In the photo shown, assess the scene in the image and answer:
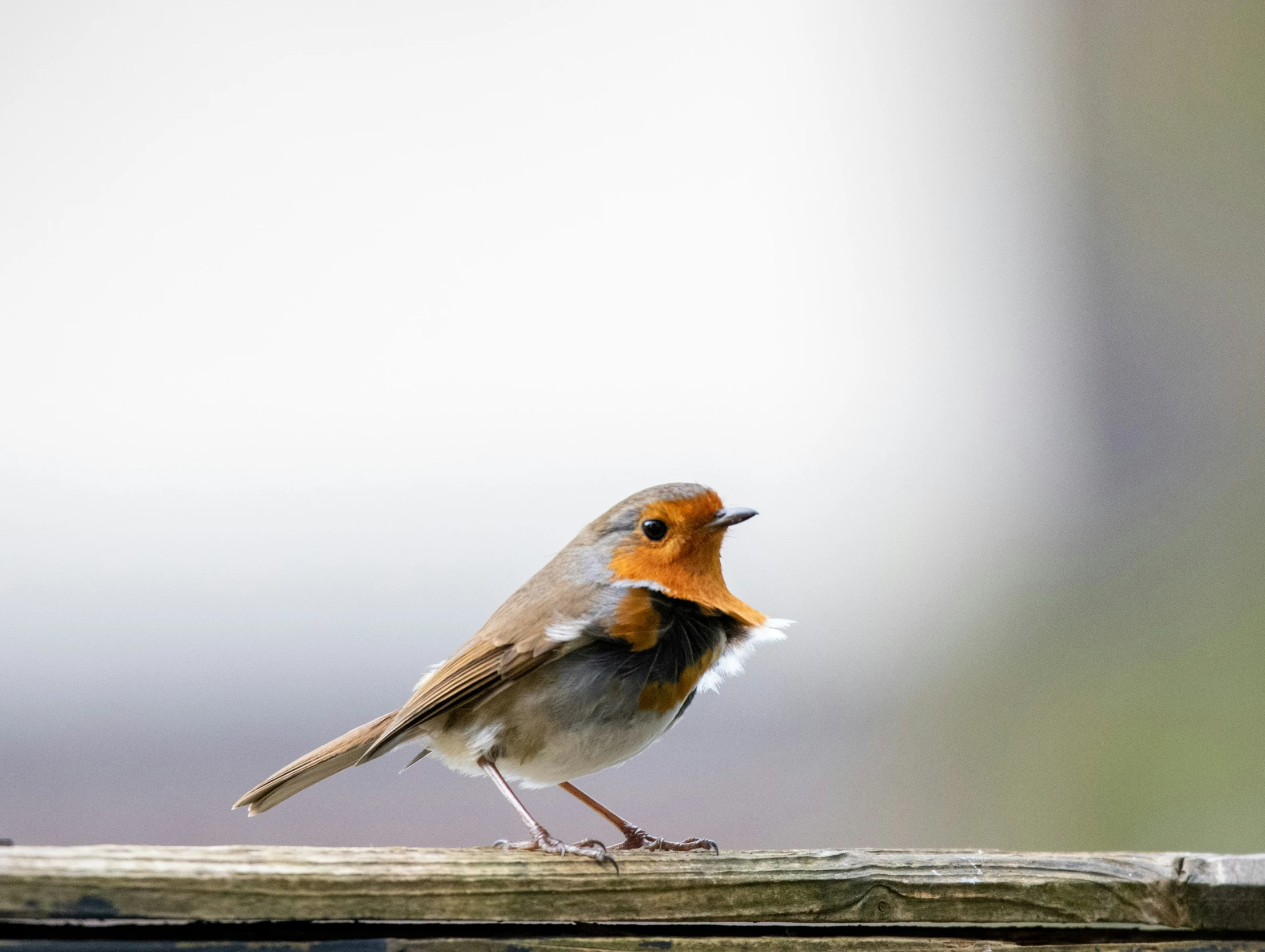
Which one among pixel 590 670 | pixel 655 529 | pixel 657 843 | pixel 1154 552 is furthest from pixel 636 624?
pixel 1154 552

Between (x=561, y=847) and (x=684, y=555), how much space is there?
25.2 inches

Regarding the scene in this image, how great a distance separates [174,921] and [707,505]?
123 centimetres

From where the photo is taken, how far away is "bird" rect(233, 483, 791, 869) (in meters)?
2.38

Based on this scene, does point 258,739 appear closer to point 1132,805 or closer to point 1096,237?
point 1132,805

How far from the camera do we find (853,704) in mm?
5129

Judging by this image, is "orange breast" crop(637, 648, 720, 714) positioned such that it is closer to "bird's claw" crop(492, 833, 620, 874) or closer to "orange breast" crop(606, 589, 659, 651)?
"orange breast" crop(606, 589, 659, 651)

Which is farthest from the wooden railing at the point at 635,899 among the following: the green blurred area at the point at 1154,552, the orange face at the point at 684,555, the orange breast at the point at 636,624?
the green blurred area at the point at 1154,552

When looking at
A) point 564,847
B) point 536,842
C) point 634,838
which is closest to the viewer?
point 564,847

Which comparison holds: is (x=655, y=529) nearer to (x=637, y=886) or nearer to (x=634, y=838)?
(x=634, y=838)

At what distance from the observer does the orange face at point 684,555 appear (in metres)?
2.46

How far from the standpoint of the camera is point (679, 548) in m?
2.50

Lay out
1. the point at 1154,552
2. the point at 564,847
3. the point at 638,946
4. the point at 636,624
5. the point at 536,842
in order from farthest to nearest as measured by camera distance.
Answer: the point at 1154,552
the point at 636,624
the point at 536,842
the point at 564,847
the point at 638,946

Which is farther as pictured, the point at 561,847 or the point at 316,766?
the point at 316,766

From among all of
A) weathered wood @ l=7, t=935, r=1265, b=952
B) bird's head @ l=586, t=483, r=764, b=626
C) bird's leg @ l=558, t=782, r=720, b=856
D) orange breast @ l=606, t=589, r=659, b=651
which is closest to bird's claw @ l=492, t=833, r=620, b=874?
weathered wood @ l=7, t=935, r=1265, b=952
